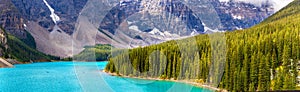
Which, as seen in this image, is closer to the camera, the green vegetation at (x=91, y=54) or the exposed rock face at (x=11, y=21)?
the green vegetation at (x=91, y=54)

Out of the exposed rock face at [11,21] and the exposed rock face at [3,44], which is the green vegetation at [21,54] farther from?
the exposed rock face at [11,21]

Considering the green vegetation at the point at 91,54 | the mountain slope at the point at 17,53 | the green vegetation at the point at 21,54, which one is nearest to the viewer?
the green vegetation at the point at 91,54

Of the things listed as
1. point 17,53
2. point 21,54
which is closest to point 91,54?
point 17,53

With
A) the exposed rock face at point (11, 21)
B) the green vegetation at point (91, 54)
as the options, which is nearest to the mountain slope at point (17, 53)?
the exposed rock face at point (11, 21)

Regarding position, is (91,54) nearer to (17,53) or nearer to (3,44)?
(3,44)

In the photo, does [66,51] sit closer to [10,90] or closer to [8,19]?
[8,19]

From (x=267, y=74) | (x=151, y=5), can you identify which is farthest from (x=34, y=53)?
(x=151, y=5)

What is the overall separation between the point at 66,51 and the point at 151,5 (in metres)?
165

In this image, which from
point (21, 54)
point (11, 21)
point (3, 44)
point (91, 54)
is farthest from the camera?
point (11, 21)

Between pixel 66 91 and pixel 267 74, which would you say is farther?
pixel 267 74

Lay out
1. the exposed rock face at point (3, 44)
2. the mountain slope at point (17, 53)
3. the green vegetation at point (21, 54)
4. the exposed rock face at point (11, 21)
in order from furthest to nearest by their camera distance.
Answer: the exposed rock face at point (11, 21) → the green vegetation at point (21, 54) → the mountain slope at point (17, 53) → the exposed rock face at point (3, 44)

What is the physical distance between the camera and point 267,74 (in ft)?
111

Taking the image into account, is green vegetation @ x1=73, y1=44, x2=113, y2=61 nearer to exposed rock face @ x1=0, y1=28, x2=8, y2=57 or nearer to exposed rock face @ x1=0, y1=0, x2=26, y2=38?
exposed rock face @ x1=0, y1=28, x2=8, y2=57

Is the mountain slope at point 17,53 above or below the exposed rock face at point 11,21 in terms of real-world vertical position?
→ below
